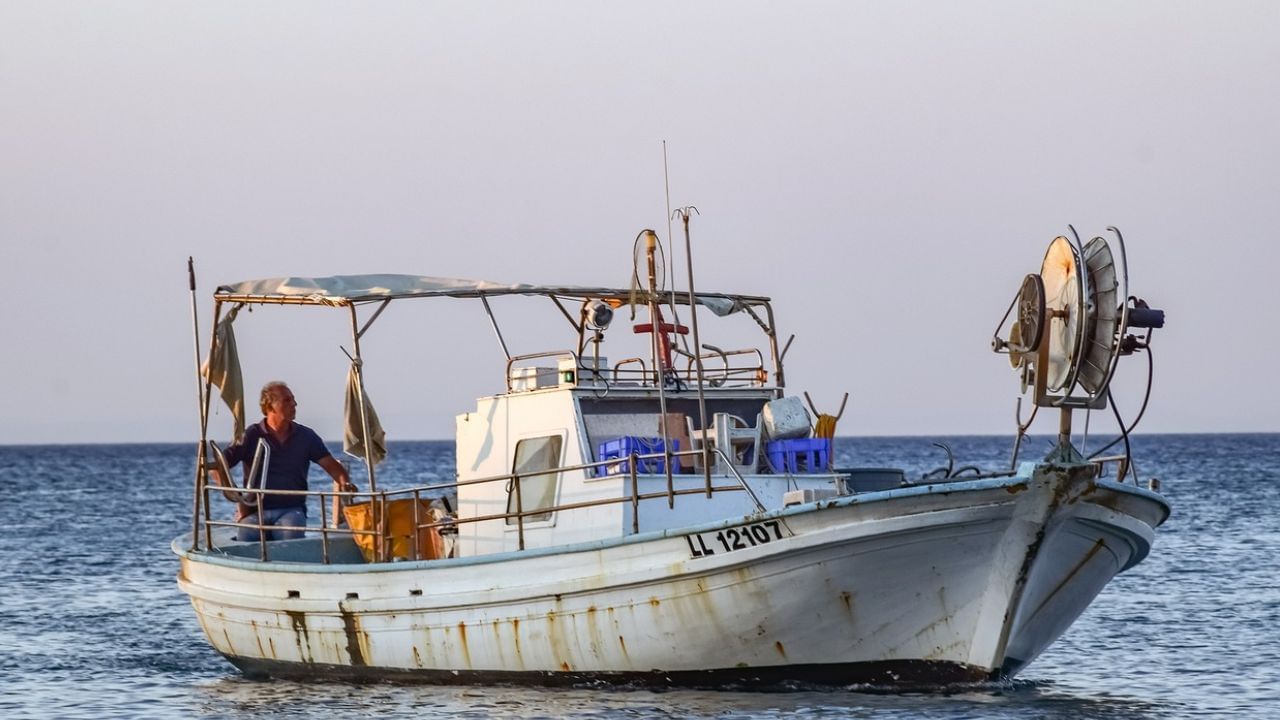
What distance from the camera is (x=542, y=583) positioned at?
15117 millimetres

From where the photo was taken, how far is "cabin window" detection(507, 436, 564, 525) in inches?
644

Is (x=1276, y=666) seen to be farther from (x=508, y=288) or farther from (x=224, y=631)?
(x=224, y=631)

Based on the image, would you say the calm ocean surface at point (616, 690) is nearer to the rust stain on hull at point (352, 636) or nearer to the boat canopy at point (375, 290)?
the rust stain on hull at point (352, 636)

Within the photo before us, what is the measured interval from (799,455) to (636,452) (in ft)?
5.26

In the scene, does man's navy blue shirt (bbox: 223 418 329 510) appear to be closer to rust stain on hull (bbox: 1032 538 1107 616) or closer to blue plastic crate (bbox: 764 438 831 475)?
blue plastic crate (bbox: 764 438 831 475)

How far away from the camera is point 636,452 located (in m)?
16.1

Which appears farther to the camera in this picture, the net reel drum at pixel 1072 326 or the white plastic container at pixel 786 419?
the white plastic container at pixel 786 419

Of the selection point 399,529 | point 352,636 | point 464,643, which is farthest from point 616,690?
point 399,529

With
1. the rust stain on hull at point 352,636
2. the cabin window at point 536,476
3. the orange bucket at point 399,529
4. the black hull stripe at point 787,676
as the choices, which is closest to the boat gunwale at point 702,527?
the rust stain on hull at point 352,636

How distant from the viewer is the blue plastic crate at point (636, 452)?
15.9 meters

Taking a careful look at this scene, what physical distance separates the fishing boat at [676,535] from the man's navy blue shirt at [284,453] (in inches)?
8.3

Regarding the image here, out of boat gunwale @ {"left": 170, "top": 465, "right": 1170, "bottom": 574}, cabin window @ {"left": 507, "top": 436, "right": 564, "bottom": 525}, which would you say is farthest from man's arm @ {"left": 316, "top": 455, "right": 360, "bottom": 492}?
cabin window @ {"left": 507, "top": 436, "right": 564, "bottom": 525}

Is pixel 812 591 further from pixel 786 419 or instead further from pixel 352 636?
pixel 352 636

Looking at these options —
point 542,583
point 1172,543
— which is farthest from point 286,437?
point 1172,543
